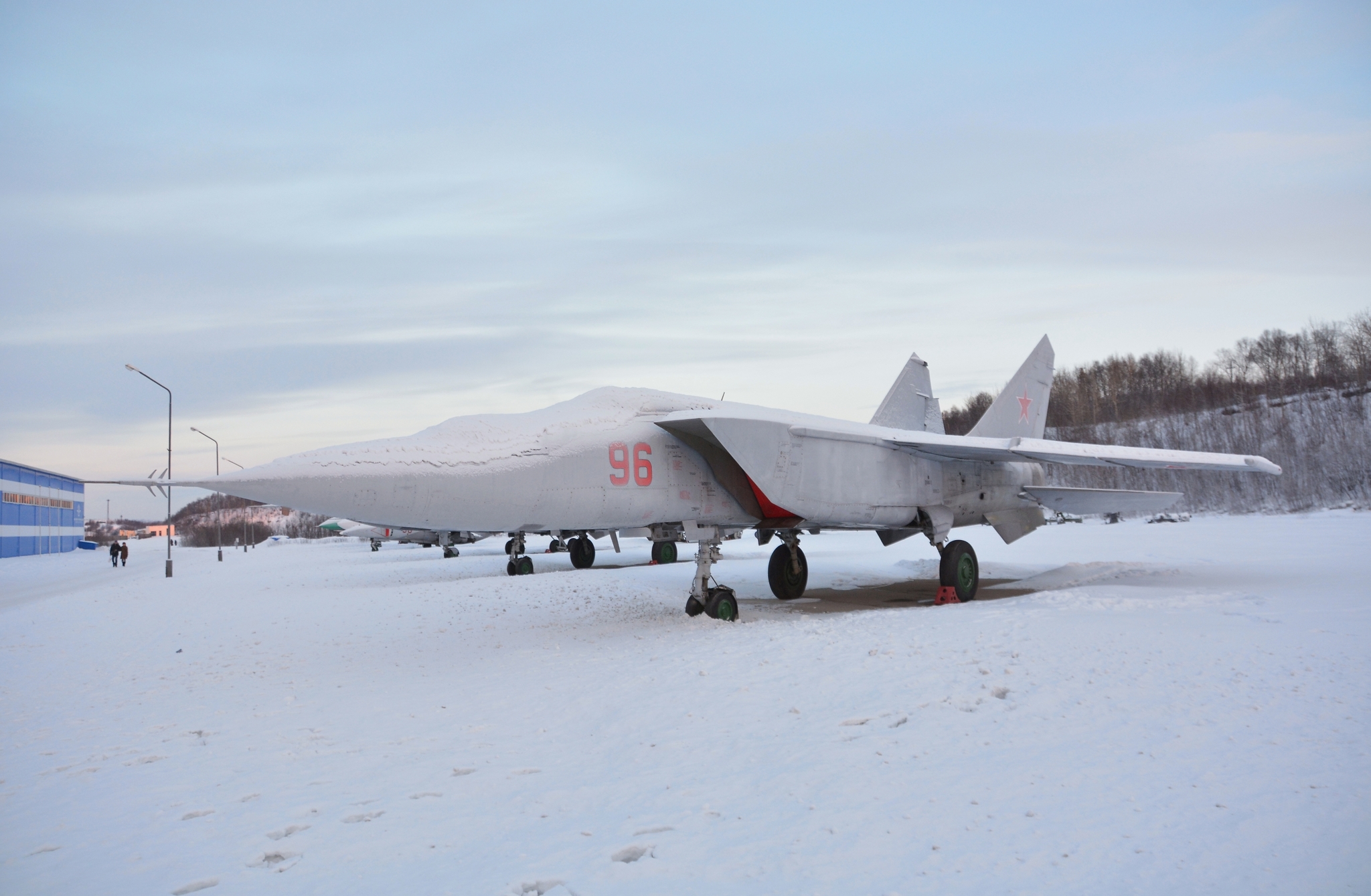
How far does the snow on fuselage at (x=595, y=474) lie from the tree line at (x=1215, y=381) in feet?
91.3

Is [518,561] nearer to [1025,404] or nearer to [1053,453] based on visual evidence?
[1025,404]

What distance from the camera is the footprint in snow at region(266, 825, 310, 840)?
313 cm

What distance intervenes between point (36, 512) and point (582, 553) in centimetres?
3123

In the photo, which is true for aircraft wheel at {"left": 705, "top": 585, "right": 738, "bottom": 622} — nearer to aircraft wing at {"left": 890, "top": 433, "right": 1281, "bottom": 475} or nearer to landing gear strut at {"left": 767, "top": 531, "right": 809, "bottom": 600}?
aircraft wing at {"left": 890, "top": 433, "right": 1281, "bottom": 475}

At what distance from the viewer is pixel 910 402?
13086 millimetres

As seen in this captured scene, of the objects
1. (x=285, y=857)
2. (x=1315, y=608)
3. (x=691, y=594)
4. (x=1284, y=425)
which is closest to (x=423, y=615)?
(x=691, y=594)

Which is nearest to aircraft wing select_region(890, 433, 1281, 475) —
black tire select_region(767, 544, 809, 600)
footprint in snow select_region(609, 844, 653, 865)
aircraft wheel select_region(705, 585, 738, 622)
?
black tire select_region(767, 544, 809, 600)

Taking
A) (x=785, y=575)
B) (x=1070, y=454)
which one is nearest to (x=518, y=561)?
(x=785, y=575)

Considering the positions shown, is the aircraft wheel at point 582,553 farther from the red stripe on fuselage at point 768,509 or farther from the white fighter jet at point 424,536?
the red stripe on fuselage at point 768,509

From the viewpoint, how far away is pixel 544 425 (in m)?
7.11

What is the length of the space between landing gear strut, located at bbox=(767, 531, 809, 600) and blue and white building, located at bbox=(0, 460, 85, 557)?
2933cm

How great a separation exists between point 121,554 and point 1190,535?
40.0 m

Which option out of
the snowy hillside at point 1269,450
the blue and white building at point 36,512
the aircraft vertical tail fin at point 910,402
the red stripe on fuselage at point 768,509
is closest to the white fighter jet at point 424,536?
the blue and white building at point 36,512

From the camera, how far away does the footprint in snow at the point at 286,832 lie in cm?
313
